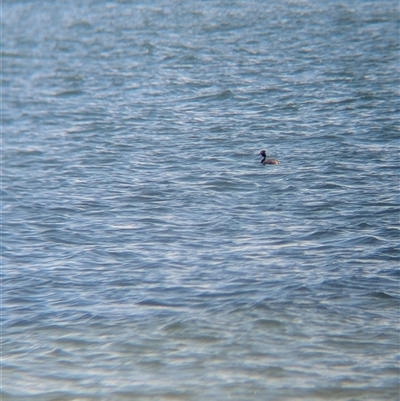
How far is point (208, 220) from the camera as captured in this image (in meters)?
11.8

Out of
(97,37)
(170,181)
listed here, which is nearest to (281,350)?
(170,181)

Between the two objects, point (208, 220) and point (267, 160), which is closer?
point (208, 220)

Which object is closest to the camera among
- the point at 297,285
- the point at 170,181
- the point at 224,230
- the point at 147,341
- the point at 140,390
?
the point at 140,390

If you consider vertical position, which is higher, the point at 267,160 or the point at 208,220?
the point at 267,160

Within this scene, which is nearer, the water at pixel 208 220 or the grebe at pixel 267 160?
the water at pixel 208 220

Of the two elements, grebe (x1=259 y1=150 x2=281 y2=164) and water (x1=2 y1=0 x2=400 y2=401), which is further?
grebe (x1=259 y1=150 x2=281 y2=164)

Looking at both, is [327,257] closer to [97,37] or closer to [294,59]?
[294,59]

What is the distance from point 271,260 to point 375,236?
149 centimetres

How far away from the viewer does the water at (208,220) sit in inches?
313

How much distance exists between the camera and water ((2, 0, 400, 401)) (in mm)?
7949

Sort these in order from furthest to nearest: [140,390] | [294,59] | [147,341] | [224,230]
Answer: [294,59], [224,230], [147,341], [140,390]

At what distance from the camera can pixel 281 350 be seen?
8031mm

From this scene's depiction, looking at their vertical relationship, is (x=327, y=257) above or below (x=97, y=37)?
below

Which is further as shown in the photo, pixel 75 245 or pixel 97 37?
pixel 97 37
